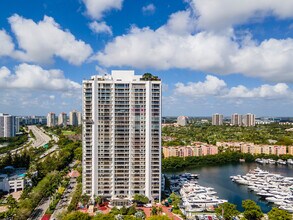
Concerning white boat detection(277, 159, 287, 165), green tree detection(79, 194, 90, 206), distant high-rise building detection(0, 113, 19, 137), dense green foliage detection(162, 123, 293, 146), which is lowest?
white boat detection(277, 159, 287, 165)

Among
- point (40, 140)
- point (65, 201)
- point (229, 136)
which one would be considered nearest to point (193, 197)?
point (65, 201)

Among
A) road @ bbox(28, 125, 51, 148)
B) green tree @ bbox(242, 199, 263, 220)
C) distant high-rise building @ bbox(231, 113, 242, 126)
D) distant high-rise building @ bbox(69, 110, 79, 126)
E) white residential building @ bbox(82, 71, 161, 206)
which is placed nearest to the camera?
green tree @ bbox(242, 199, 263, 220)

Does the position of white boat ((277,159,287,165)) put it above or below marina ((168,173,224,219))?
above

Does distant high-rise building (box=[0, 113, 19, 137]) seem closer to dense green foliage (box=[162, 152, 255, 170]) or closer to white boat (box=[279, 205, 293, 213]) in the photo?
dense green foliage (box=[162, 152, 255, 170])

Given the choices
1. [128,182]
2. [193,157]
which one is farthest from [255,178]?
[128,182]

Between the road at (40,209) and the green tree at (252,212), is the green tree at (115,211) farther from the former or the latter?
the green tree at (252,212)

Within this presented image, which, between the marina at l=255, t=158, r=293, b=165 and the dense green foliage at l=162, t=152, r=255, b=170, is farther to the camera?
the marina at l=255, t=158, r=293, b=165

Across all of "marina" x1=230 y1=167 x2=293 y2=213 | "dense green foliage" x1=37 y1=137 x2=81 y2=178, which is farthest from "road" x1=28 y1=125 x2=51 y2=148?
"marina" x1=230 y1=167 x2=293 y2=213

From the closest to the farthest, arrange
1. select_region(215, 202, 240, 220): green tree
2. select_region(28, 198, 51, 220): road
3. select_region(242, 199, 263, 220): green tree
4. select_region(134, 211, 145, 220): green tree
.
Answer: select_region(134, 211, 145, 220): green tree < select_region(215, 202, 240, 220): green tree < select_region(242, 199, 263, 220): green tree < select_region(28, 198, 51, 220): road

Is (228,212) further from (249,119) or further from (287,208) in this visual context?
(249,119)
